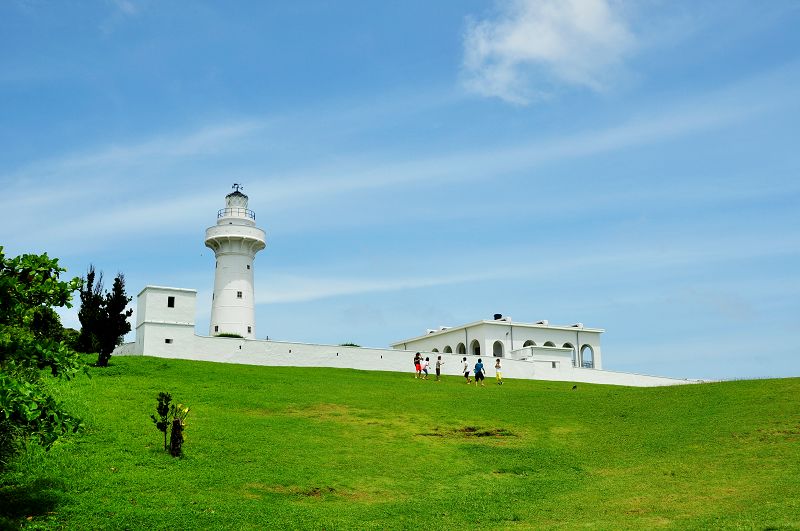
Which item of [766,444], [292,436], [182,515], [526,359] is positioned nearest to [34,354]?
[182,515]

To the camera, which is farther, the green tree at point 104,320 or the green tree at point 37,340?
the green tree at point 104,320

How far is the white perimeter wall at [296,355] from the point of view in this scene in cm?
4788

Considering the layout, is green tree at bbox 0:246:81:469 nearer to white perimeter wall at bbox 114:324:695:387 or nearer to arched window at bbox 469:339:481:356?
white perimeter wall at bbox 114:324:695:387

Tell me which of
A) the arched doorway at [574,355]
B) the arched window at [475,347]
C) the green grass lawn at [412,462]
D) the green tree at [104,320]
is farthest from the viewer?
the arched doorway at [574,355]

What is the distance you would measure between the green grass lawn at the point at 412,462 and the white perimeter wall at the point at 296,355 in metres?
12.5

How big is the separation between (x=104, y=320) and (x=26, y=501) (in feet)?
76.5

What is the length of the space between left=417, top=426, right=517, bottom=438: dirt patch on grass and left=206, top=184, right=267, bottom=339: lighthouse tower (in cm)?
3190

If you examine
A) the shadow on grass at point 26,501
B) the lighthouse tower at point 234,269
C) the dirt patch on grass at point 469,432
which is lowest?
the shadow on grass at point 26,501

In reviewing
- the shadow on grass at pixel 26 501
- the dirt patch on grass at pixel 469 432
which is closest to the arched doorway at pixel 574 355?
the dirt patch on grass at pixel 469 432

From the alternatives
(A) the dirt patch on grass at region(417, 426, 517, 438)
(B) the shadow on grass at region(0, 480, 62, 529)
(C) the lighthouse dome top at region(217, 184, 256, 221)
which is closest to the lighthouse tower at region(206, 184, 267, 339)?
(C) the lighthouse dome top at region(217, 184, 256, 221)

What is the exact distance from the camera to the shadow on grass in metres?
16.3

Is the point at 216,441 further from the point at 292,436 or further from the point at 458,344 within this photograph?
the point at 458,344

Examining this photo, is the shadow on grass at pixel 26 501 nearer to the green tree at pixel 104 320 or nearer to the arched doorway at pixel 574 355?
the green tree at pixel 104 320

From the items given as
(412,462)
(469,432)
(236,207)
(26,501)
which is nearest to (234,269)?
(236,207)
